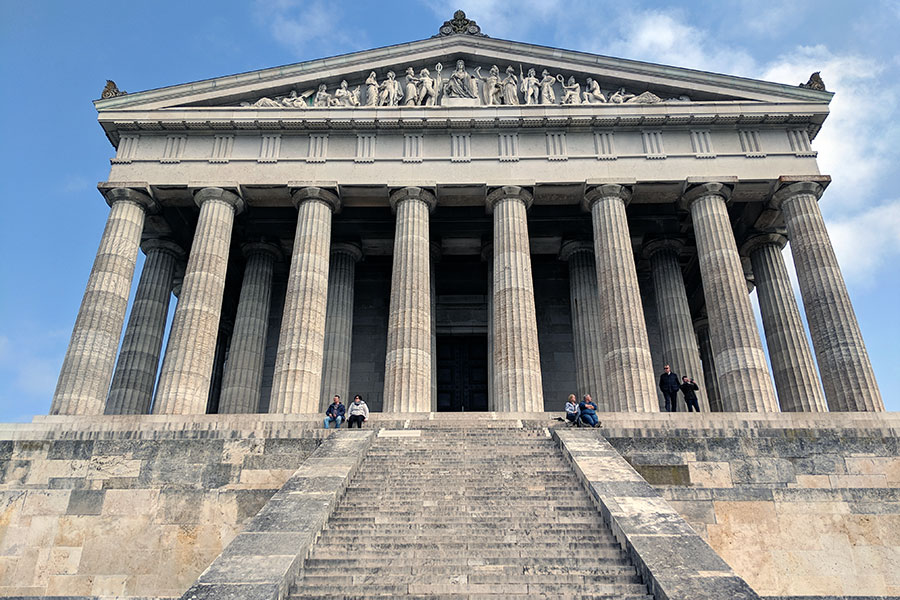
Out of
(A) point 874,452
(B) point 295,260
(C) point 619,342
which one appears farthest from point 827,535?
(B) point 295,260

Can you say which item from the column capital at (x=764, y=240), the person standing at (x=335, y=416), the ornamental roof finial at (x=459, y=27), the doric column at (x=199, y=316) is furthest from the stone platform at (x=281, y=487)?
the ornamental roof finial at (x=459, y=27)

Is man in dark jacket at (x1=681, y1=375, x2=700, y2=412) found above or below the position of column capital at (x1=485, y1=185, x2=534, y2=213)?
below

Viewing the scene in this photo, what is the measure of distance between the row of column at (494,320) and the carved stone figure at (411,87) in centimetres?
420

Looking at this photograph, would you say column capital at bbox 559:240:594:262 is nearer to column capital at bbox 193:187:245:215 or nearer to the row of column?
the row of column

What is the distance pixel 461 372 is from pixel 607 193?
39.5 ft

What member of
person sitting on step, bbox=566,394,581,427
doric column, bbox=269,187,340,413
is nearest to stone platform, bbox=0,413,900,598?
person sitting on step, bbox=566,394,581,427

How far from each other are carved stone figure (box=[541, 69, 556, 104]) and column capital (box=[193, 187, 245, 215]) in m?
13.4

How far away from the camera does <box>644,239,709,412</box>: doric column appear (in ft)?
90.3

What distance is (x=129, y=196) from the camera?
26016 millimetres

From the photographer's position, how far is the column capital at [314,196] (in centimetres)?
2634

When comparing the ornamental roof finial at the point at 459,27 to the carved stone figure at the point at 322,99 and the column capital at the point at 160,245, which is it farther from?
the column capital at the point at 160,245

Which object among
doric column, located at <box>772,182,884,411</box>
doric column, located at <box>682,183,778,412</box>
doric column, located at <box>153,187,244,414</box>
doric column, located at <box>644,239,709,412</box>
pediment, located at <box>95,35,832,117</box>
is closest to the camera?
doric column, located at <box>772,182,884,411</box>

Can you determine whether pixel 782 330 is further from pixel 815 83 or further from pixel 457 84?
pixel 457 84

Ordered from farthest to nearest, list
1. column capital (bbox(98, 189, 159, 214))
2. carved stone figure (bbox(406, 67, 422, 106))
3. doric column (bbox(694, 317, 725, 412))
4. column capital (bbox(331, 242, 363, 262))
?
doric column (bbox(694, 317, 725, 412)), column capital (bbox(331, 242, 363, 262)), carved stone figure (bbox(406, 67, 422, 106)), column capital (bbox(98, 189, 159, 214))
